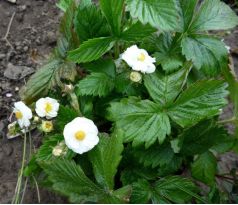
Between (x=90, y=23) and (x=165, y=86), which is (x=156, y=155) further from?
(x=90, y=23)

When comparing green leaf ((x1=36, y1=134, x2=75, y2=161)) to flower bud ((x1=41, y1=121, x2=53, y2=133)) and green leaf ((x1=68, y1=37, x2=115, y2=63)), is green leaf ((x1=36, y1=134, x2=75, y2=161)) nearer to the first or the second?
flower bud ((x1=41, y1=121, x2=53, y2=133))

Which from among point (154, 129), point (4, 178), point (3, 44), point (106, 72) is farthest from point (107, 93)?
point (3, 44)

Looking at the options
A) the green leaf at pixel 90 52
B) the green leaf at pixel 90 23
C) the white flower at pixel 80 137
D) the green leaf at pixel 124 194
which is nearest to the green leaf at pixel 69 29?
the green leaf at pixel 90 23

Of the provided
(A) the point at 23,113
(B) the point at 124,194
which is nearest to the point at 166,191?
(B) the point at 124,194

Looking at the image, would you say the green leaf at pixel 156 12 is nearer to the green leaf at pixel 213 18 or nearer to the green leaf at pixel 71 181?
the green leaf at pixel 213 18

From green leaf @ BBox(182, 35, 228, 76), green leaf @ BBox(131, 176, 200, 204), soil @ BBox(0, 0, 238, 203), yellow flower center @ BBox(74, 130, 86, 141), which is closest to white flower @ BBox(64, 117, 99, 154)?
yellow flower center @ BBox(74, 130, 86, 141)

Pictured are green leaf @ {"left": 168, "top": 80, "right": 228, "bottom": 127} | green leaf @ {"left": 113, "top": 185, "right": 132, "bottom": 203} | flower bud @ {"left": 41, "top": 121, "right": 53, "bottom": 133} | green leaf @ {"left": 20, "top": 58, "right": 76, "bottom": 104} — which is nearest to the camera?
green leaf @ {"left": 113, "top": 185, "right": 132, "bottom": 203}
